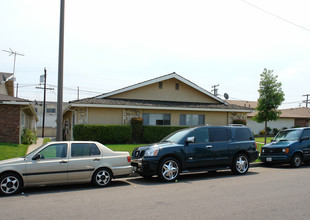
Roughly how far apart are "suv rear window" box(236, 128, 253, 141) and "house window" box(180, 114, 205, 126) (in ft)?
40.7

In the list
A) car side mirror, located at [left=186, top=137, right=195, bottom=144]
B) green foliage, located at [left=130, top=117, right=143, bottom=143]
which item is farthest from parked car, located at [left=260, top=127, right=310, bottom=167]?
green foliage, located at [left=130, top=117, right=143, bottom=143]

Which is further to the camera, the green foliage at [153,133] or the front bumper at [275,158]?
the green foliage at [153,133]

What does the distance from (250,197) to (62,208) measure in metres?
4.29

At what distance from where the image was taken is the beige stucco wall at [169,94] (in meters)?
23.8

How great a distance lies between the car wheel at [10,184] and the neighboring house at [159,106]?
12576 millimetres

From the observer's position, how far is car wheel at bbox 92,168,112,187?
8445 mm

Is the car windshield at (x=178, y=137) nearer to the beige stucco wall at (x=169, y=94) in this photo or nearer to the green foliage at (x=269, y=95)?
the green foliage at (x=269, y=95)

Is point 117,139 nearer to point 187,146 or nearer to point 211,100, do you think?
point 211,100

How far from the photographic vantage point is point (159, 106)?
72.4ft

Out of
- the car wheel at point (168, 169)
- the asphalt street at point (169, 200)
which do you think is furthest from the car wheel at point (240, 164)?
the car wheel at point (168, 169)

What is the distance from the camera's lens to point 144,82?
76.8ft

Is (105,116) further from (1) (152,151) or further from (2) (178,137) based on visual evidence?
(1) (152,151)

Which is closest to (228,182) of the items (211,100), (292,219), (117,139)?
(292,219)

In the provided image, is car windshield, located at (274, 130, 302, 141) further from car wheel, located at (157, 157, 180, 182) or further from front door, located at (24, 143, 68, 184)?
front door, located at (24, 143, 68, 184)
